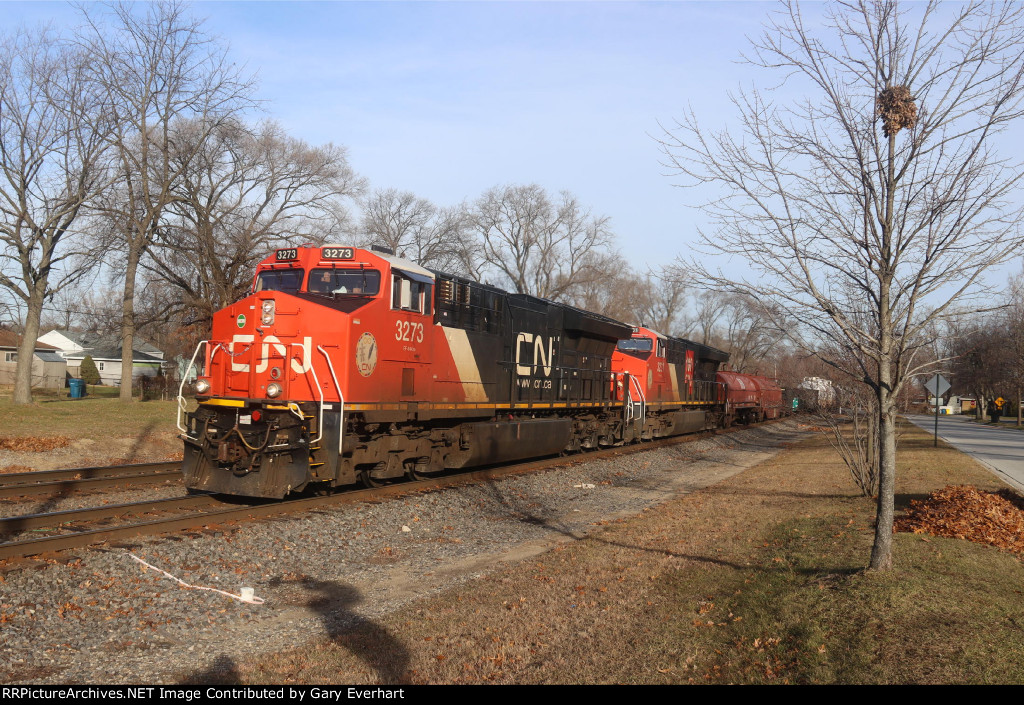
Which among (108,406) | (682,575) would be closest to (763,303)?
(682,575)

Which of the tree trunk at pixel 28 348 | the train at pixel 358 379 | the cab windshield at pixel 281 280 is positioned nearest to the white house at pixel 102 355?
the tree trunk at pixel 28 348

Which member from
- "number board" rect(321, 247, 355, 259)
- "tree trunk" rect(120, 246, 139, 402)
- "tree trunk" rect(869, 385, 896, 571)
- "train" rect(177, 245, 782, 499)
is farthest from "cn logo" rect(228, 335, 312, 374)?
"tree trunk" rect(120, 246, 139, 402)

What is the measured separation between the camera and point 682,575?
8.13 meters

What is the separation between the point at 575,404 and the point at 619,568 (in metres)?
11.3

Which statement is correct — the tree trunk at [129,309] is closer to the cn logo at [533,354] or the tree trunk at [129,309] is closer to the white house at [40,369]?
the cn logo at [533,354]

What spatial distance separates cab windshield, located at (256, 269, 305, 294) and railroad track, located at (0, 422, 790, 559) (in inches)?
136

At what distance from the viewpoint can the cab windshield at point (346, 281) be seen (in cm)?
1171

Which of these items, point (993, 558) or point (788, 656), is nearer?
point (788, 656)

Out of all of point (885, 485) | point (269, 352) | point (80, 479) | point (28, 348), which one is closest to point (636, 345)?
point (269, 352)

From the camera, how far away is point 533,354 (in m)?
17.5

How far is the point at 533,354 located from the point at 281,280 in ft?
23.2

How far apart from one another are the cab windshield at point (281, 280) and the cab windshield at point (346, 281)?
0.77 ft

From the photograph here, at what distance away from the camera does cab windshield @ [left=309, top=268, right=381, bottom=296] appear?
11711 mm
